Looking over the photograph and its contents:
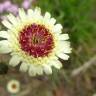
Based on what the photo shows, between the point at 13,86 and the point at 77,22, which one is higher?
the point at 77,22

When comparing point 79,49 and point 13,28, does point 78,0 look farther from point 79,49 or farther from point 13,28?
point 13,28

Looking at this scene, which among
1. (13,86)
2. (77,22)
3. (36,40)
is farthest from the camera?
(77,22)

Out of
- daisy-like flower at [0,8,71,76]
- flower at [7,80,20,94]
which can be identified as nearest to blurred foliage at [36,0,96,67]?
flower at [7,80,20,94]

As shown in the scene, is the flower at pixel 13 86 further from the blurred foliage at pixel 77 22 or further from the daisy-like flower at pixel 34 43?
the daisy-like flower at pixel 34 43

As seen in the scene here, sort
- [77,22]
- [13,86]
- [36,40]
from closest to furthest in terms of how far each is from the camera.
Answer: [36,40], [13,86], [77,22]

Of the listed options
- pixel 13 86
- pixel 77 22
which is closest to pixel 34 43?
pixel 13 86

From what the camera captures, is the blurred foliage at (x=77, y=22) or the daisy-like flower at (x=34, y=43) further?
the blurred foliage at (x=77, y=22)

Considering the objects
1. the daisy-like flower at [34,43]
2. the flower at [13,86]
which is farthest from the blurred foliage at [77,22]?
the daisy-like flower at [34,43]

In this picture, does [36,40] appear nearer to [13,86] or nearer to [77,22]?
[13,86]
